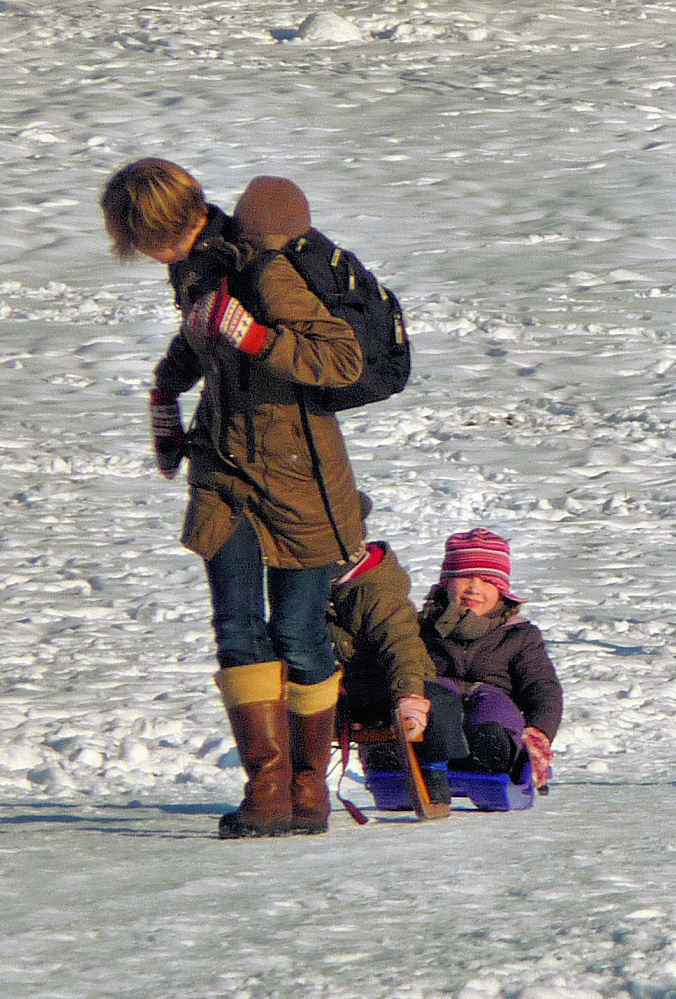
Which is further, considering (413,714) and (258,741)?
(413,714)

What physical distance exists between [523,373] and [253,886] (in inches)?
282

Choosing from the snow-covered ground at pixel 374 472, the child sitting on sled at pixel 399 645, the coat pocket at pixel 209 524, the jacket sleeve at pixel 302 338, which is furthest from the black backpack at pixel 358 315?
the snow-covered ground at pixel 374 472

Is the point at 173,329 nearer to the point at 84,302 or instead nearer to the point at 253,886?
the point at 84,302

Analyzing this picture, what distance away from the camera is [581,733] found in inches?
201

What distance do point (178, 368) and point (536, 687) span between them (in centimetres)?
147

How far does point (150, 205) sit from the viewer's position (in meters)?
3.32

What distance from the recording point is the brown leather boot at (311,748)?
3.69m

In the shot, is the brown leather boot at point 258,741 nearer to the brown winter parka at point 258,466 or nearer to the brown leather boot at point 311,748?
the brown leather boot at point 311,748

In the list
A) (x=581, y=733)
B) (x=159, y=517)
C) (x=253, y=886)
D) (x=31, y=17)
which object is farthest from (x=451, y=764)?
(x=31, y=17)

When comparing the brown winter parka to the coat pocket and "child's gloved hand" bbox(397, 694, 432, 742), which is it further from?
"child's gloved hand" bbox(397, 694, 432, 742)

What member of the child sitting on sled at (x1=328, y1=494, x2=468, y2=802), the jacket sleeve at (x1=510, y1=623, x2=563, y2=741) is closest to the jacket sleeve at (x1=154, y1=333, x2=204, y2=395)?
the child sitting on sled at (x1=328, y1=494, x2=468, y2=802)

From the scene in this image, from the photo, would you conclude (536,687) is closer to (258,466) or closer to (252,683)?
(252,683)

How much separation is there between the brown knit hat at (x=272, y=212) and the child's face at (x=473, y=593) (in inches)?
55.3

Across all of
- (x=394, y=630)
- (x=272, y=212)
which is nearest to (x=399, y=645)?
(x=394, y=630)
